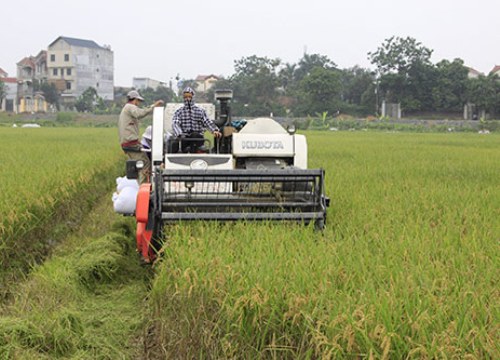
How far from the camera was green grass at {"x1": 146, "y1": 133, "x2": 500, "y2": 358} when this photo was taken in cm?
283

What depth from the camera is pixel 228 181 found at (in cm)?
557

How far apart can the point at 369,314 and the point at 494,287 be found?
36.5 inches

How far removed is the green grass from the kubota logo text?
1522 mm

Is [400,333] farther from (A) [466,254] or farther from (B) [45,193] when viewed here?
(B) [45,193]

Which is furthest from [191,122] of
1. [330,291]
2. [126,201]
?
[330,291]

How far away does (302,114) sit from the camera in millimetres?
67125

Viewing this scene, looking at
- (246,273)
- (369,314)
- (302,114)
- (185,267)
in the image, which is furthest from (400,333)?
(302,114)

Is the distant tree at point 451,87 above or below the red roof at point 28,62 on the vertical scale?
below

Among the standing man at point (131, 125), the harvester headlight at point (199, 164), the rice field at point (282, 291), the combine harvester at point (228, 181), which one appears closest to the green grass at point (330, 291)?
the rice field at point (282, 291)

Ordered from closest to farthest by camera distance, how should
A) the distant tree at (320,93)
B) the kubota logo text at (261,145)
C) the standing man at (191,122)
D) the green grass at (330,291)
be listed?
1. the green grass at (330,291)
2. the kubota logo text at (261,145)
3. the standing man at (191,122)
4. the distant tree at (320,93)

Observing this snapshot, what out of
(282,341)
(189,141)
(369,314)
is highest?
(189,141)

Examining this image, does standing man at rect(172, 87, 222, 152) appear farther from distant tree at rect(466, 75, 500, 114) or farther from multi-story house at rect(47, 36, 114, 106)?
multi-story house at rect(47, 36, 114, 106)

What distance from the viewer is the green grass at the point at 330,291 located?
2826 mm

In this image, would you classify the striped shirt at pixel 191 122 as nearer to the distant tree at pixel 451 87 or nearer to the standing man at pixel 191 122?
the standing man at pixel 191 122
